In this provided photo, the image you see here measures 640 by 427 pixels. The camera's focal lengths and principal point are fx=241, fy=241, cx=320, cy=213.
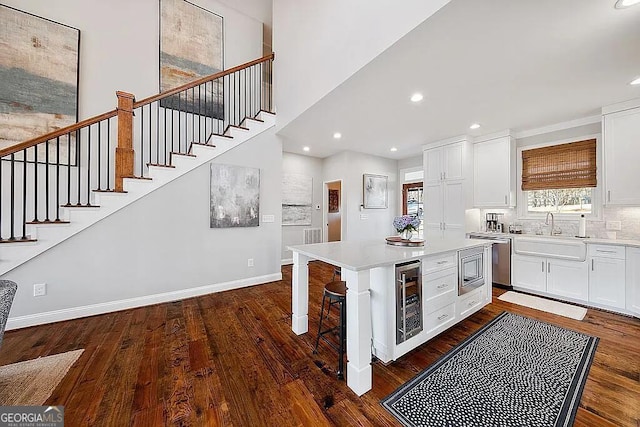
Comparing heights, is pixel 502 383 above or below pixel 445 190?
below

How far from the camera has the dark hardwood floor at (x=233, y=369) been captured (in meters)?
1.49

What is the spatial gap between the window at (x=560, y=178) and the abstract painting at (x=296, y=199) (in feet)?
14.3

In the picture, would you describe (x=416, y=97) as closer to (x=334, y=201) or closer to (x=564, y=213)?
(x=564, y=213)

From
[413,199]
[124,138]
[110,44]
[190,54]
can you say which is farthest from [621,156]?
[110,44]

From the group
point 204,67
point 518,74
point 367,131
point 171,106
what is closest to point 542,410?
point 518,74

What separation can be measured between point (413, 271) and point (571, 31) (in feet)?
7.22

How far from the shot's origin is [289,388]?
1.70 metres

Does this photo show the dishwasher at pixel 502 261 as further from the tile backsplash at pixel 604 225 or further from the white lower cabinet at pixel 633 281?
the white lower cabinet at pixel 633 281

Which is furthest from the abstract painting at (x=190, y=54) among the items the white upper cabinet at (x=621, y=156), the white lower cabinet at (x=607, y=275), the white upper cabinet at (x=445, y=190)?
the white lower cabinet at (x=607, y=275)

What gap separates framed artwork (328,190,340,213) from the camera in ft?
20.0

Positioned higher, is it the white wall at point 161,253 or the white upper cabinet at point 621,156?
the white upper cabinet at point 621,156

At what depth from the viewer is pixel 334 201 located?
6230 millimetres

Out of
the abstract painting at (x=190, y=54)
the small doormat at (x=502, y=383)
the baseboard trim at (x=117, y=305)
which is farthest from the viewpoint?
the abstract painting at (x=190, y=54)

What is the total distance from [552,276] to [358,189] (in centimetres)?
372
